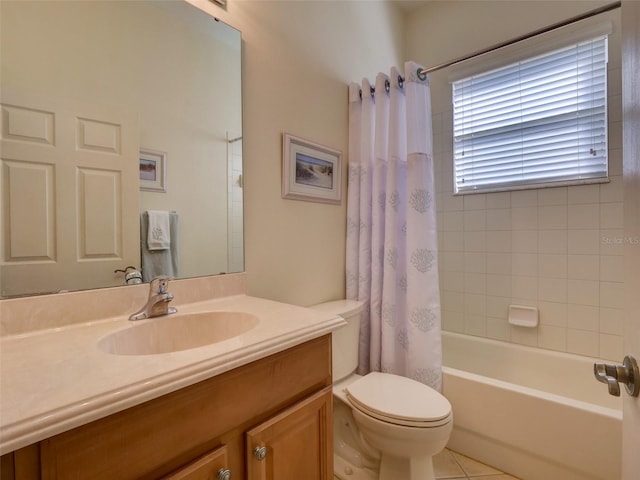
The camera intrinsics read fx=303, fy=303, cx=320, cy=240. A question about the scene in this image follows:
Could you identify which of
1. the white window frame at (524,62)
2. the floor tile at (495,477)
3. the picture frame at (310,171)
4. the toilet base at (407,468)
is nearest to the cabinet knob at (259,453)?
the toilet base at (407,468)

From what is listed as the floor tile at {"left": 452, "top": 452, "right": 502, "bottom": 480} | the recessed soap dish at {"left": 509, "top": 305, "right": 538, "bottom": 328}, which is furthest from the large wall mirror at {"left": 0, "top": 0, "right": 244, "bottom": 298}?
the recessed soap dish at {"left": 509, "top": 305, "right": 538, "bottom": 328}

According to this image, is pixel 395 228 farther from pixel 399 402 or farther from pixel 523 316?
→ pixel 523 316

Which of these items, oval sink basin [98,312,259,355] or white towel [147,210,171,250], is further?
white towel [147,210,171,250]

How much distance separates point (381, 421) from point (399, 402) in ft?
0.37

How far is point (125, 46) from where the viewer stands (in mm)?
989

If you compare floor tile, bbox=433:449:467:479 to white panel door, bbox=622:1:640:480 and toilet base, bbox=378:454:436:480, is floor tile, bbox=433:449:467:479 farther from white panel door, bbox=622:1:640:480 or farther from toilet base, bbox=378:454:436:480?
white panel door, bbox=622:1:640:480

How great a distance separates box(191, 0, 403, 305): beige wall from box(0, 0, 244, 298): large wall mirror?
3.7 inches

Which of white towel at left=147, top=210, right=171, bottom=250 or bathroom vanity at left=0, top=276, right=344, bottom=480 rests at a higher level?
white towel at left=147, top=210, right=171, bottom=250

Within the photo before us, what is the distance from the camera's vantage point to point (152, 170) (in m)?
1.06

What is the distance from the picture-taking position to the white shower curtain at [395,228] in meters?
1.55

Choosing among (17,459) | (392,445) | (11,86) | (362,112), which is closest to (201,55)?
(11,86)

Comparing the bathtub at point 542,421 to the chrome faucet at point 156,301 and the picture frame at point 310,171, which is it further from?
the chrome faucet at point 156,301

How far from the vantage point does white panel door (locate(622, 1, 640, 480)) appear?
508 millimetres

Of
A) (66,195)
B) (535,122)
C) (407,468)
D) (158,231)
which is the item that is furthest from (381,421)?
(535,122)
